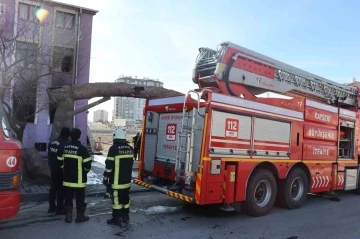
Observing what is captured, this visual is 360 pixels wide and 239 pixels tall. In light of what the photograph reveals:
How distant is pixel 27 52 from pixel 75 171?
5190 millimetres

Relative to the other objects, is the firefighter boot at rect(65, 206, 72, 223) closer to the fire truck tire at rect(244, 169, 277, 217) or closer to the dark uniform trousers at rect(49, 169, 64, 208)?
the dark uniform trousers at rect(49, 169, 64, 208)

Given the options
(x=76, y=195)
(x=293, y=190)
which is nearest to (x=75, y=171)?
(x=76, y=195)

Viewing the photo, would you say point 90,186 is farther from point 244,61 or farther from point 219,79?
point 244,61

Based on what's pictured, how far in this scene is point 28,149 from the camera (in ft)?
31.5

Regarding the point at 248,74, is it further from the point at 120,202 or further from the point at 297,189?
the point at 120,202

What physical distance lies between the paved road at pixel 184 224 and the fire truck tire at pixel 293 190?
182 mm

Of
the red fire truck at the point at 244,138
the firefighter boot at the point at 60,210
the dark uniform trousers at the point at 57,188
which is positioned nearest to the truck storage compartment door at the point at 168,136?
the red fire truck at the point at 244,138

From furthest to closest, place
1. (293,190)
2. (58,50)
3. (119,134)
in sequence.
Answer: (58,50), (293,190), (119,134)

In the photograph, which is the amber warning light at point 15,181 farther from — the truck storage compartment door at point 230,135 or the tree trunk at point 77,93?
the tree trunk at point 77,93

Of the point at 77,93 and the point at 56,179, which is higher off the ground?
the point at 77,93

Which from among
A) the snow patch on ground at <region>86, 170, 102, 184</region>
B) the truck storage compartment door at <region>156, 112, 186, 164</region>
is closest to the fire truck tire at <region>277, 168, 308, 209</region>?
the truck storage compartment door at <region>156, 112, 186, 164</region>

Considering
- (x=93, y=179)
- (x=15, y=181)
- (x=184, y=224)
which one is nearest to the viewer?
(x=15, y=181)

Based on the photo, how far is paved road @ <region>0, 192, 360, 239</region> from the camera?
17.4 ft

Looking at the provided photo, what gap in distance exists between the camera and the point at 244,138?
645 centimetres
